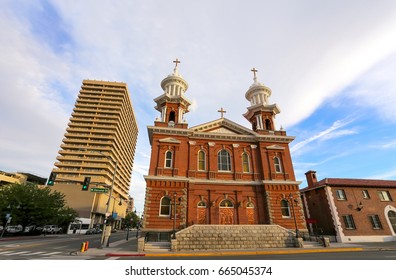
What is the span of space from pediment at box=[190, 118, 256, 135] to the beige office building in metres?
44.6

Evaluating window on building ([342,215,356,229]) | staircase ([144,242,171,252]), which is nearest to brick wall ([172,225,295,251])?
staircase ([144,242,171,252])

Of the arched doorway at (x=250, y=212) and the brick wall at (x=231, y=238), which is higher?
the arched doorway at (x=250, y=212)

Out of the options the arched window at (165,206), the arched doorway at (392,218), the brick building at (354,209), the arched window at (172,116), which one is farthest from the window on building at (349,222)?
the arched window at (172,116)

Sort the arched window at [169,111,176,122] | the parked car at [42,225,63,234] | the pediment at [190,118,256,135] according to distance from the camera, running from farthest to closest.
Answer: the parked car at [42,225,63,234]
the arched window at [169,111,176,122]
the pediment at [190,118,256,135]

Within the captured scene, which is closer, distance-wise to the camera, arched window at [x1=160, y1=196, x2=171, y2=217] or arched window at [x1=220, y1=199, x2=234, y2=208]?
arched window at [x1=160, y1=196, x2=171, y2=217]

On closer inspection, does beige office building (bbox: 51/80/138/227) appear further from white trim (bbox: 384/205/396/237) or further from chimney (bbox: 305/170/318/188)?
white trim (bbox: 384/205/396/237)

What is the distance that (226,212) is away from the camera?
21.5 m

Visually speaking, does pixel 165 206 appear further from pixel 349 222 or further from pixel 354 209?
pixel 354 209

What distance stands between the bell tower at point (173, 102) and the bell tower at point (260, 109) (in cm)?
916

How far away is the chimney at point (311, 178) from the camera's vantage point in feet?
93.8

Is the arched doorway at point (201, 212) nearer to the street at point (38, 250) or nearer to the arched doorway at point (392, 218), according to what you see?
the street at point (38, 250)

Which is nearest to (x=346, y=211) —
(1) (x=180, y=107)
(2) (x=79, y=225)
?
(1) (x=180, y=107)

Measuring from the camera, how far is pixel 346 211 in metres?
24.6

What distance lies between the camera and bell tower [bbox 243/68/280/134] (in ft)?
90.2
